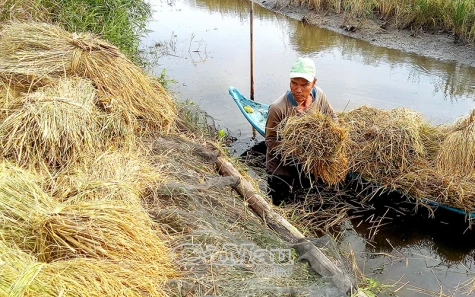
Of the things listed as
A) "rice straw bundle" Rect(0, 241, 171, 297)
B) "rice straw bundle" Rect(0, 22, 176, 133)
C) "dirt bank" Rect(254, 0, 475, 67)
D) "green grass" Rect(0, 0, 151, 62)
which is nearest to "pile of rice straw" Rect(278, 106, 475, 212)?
"rice straw bundle" Rect(0, 22, 176, 133)

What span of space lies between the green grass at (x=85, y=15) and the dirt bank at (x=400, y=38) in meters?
6.00

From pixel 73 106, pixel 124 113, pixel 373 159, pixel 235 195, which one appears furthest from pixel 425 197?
pixel 73 106

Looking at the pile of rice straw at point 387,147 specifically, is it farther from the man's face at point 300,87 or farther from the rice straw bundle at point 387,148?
the man's face at point 300,87

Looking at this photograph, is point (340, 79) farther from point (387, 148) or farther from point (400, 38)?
point (387, 148)

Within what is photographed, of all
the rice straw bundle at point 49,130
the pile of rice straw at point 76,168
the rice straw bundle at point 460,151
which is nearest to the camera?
the pile of rice straw at point 76,168

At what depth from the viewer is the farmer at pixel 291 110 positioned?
3717 millimetres

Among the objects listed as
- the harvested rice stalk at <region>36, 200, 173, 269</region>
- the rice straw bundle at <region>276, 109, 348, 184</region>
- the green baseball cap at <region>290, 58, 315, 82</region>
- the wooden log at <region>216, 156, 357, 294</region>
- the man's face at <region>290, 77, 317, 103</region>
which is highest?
the green baseball cap at <region>290, 58, 315, 82</region>

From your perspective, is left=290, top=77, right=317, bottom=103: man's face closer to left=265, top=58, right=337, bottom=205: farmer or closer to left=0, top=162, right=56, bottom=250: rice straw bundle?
left=265, top=58, right=337, bottom=205: farmer

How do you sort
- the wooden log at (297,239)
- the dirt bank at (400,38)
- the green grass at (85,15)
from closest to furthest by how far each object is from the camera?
1. the wooden log at (297,239)
2. the green grass at (85,15)
3. the dirt bank at (400,38)

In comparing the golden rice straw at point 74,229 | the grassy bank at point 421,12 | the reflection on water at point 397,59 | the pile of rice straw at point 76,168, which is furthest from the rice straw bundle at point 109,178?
the grassy bank at point 421,12

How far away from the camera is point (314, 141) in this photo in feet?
12.2

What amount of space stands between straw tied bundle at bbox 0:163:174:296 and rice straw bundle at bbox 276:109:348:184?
6.01 ft

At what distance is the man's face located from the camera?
375cm

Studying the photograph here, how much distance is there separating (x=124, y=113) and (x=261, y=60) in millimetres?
5665
